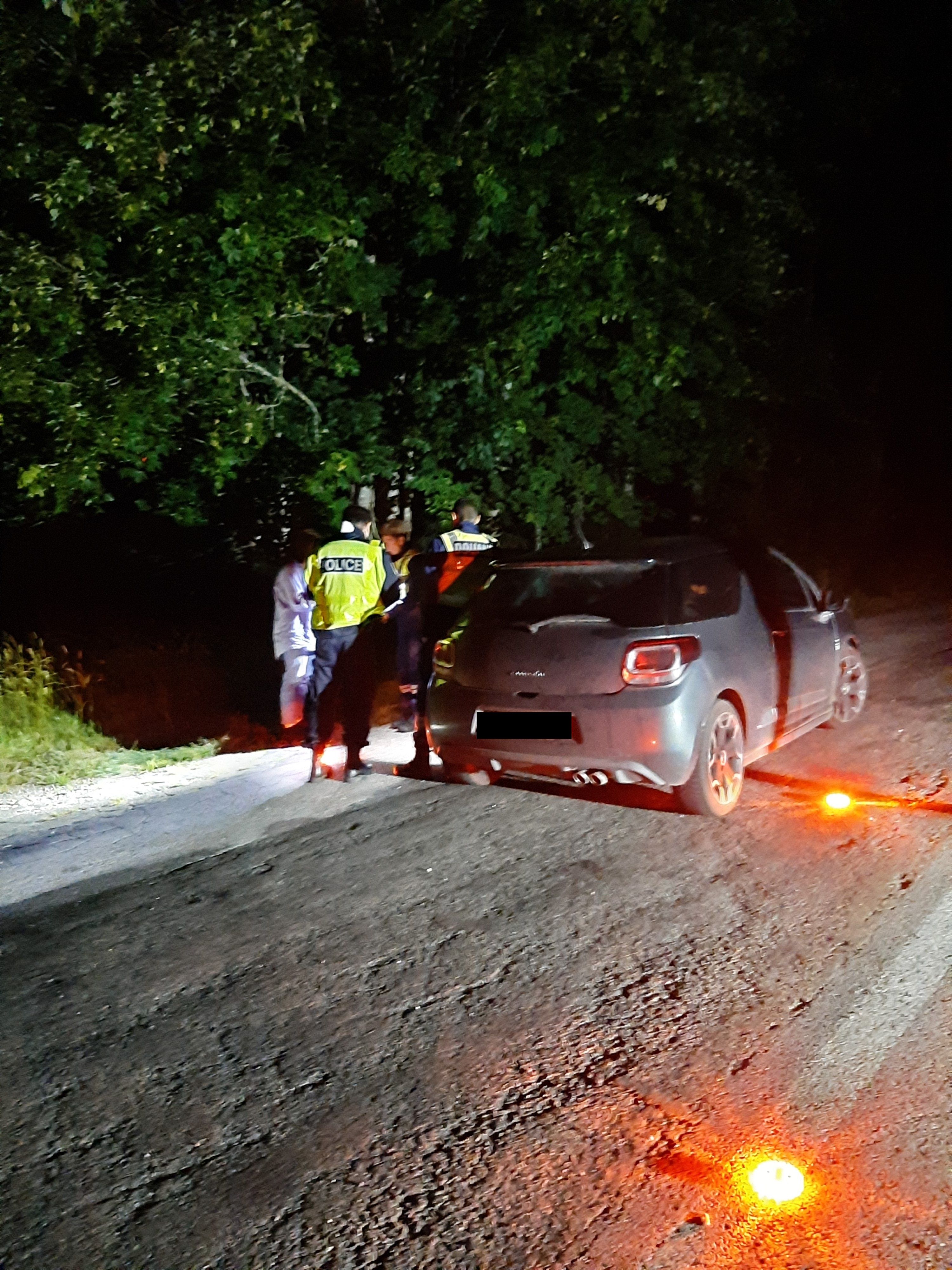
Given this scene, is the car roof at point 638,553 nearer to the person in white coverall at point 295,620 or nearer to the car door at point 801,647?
the car door at point 801,647

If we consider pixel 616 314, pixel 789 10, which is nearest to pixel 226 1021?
pixel 616 314

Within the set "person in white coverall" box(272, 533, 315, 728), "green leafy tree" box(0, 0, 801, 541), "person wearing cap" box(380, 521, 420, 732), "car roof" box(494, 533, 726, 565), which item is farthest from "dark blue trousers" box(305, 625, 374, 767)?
"green leafy tree" box(0, 0, 801, 541)

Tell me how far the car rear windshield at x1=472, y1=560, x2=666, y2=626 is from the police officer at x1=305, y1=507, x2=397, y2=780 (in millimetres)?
1288

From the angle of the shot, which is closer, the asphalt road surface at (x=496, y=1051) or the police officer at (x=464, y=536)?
the asphalt road surface at (x=496, y=1051)

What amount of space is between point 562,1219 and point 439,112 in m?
10.8

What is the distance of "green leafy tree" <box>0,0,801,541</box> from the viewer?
978 cm

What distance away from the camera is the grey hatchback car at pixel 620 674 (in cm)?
622

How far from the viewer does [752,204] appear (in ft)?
43.0

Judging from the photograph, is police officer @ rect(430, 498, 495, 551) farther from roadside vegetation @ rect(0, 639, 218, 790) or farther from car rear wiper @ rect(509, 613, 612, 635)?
car rear wiper @ rect(509, 613, 612, 635)

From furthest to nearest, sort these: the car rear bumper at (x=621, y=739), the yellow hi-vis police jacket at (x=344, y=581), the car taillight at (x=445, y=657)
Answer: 1. the yellow hi-vis police jacket at (x=344, y=581)
2. the car taillight at (x=445, y=657)
3. the car rear bumper at (x=621, y=739)

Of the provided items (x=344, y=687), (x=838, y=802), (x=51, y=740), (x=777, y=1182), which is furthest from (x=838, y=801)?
(x=51, y=740)

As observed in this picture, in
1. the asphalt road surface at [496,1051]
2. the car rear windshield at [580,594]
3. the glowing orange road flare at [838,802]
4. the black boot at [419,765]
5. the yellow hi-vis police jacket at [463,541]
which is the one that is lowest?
the asphalt road surface at [496,1051]

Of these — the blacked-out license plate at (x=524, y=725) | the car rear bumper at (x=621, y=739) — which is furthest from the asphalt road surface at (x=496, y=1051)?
the blacked-out license plate at (x=524, y=725)

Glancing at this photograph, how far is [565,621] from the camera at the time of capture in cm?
646
